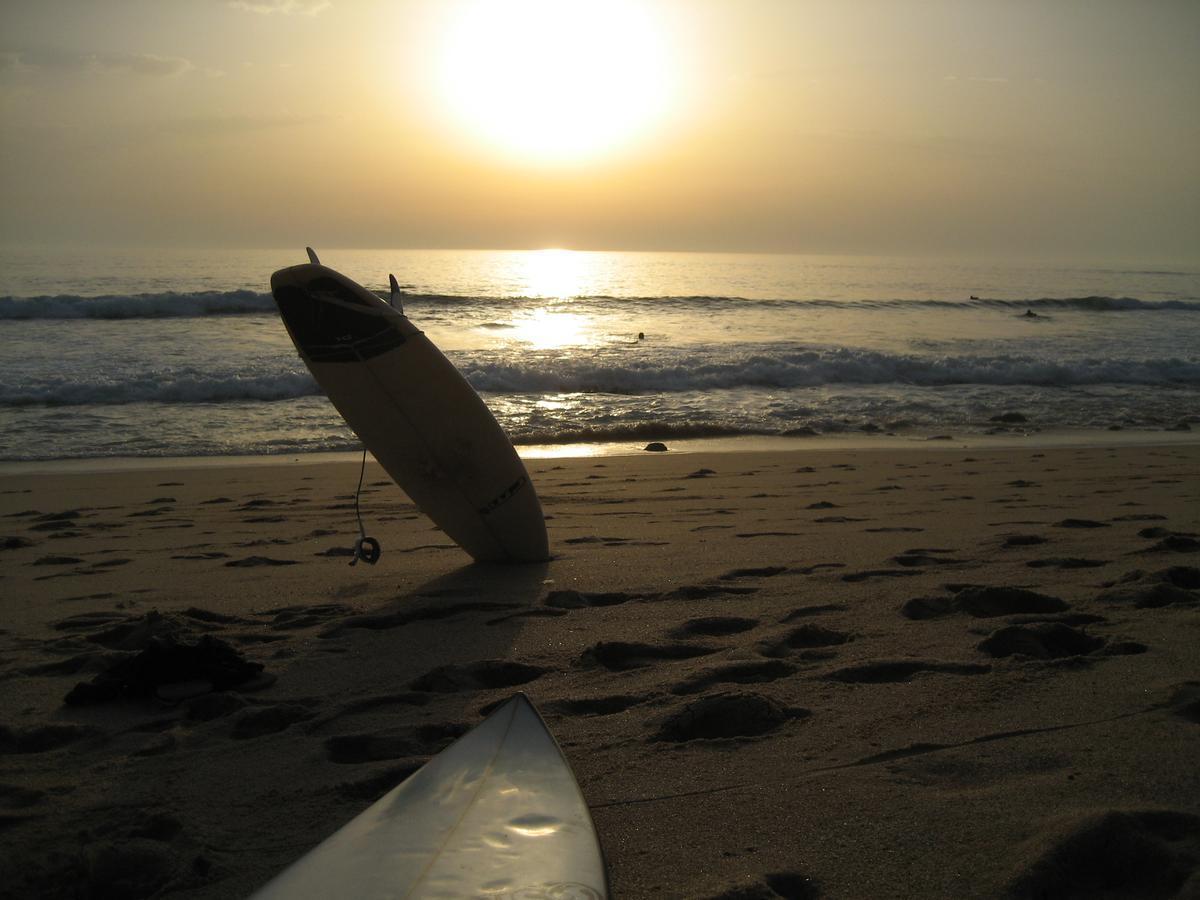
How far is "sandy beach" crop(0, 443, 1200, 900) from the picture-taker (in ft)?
6.41

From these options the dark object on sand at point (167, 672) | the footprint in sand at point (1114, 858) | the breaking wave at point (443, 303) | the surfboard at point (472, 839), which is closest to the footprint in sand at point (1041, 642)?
the footprint in sand at point (1114, 858)

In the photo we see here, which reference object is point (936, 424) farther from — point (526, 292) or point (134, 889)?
point (526, 292)

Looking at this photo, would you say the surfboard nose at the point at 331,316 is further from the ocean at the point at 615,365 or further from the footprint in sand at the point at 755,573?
the ocean at the point at 615,365

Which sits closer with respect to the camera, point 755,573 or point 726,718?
point 726,718

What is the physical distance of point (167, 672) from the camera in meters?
2.97

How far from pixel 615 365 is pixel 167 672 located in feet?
43.0

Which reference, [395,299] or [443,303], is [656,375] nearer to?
[395,299]

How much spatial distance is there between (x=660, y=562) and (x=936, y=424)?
7.85 metres

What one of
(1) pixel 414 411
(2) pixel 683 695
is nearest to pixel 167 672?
(2) pixel 683 695

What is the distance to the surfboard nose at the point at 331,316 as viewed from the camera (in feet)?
13.3

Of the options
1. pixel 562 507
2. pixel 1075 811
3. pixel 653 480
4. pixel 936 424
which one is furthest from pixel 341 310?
pixel 936 424

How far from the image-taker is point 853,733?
8.18ft

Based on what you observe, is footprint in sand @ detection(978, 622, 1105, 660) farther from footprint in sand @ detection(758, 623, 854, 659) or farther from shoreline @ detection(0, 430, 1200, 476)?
shoreline @ detection(0, 430, 1200, 476)

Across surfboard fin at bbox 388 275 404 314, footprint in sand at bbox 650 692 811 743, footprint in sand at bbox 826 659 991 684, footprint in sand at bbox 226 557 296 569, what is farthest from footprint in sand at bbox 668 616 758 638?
footprint in sand at bbox 226 557 296 569
